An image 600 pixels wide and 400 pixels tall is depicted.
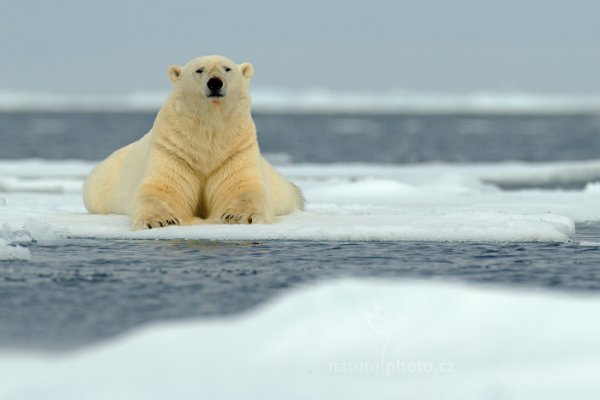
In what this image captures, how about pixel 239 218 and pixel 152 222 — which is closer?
pixel 152 222

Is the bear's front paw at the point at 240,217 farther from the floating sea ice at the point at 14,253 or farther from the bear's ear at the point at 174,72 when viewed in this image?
the floating sea ice at the point at 14,253

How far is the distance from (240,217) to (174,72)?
3.46 ft

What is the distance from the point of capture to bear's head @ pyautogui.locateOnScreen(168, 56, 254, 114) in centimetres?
679

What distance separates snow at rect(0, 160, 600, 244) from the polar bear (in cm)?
24

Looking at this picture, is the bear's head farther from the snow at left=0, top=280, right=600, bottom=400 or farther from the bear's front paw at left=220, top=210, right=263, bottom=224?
the snow at left=0, top=280, right=600, bottom=400

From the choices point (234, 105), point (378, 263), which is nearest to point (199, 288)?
point (378, 263)

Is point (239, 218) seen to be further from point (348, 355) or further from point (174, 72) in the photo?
point (348, 355)

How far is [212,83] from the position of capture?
22.2 ft

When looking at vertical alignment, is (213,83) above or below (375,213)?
above

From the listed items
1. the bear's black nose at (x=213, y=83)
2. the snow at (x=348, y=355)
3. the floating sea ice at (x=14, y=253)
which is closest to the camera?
the snow at (x=348, y=355)

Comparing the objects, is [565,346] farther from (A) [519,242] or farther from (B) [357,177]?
(B) [357,177]

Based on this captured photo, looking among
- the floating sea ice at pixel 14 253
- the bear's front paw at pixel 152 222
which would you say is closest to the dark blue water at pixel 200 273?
the floating sea ice at pixel 14 253

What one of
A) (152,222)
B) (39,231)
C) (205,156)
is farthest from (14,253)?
(205,156)

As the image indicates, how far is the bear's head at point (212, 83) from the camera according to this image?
679 centimetres
